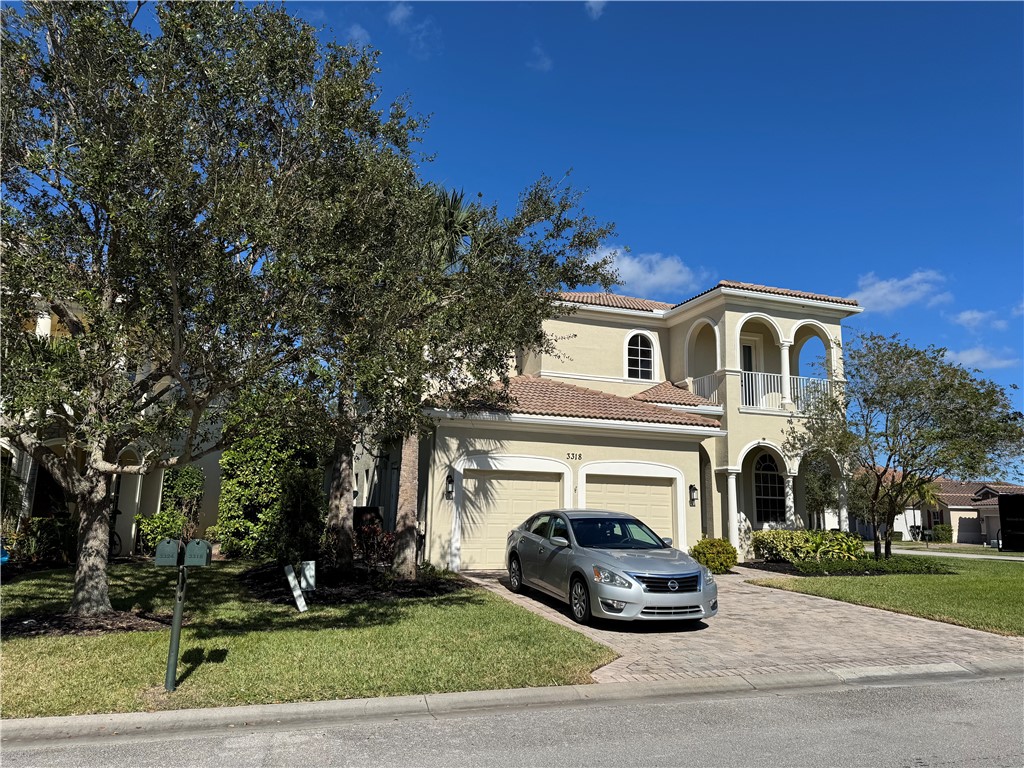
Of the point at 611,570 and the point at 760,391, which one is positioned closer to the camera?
the point at 611,570

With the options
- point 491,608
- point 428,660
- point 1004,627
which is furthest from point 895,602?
point 428,660

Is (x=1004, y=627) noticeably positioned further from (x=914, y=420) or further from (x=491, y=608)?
(x=914, y=420)

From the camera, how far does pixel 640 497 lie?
54.4 ft

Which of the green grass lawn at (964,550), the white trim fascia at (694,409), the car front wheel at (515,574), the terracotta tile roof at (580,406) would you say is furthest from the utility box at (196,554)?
the green grass lawn at (964,550)

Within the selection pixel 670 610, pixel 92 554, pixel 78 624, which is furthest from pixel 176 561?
pixel 670 610

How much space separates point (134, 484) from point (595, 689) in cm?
1472

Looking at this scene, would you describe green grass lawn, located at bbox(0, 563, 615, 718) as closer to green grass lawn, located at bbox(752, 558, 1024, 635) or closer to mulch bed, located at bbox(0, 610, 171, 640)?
mulch bed, located at bbox(0, 610, 171, 640)

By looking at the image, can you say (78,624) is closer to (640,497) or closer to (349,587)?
(349,587)

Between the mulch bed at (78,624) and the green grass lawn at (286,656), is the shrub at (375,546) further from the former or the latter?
the mulch bed at (78,624)

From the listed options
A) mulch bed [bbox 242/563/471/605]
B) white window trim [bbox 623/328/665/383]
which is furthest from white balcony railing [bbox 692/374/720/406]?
mulch bed [bbox 242/563/471/605]

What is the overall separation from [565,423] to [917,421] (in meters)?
9.68

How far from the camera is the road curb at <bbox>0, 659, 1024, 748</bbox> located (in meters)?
5.37

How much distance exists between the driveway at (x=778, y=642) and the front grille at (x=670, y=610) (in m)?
0.29

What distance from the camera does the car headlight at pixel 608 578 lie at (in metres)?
9.09
